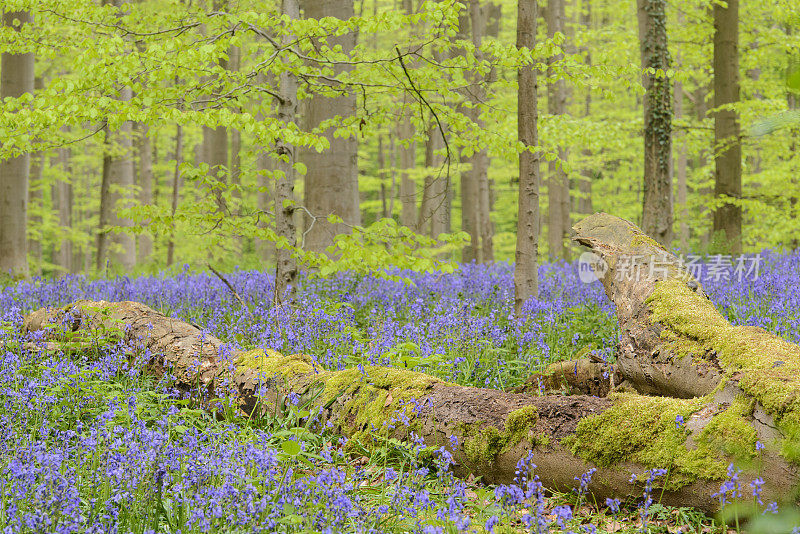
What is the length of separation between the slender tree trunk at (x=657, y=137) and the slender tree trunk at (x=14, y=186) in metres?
10.2

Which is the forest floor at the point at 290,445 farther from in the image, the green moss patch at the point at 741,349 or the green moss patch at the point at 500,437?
the green moss patch at the point at 741,349

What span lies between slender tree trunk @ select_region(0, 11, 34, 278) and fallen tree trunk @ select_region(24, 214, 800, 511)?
7.63 meters

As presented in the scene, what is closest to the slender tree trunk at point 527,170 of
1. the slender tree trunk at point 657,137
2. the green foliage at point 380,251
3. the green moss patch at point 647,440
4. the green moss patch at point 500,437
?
the green foliage at point 380,251

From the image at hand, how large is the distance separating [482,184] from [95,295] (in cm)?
958

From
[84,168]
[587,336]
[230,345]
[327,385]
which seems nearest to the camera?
[327,385]

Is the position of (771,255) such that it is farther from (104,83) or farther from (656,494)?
(104,83)

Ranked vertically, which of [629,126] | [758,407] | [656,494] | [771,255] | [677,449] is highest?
[629,126]

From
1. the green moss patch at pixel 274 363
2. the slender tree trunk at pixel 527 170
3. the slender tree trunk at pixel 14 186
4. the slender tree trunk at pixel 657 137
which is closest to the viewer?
the green moss patch at pixel 274 363

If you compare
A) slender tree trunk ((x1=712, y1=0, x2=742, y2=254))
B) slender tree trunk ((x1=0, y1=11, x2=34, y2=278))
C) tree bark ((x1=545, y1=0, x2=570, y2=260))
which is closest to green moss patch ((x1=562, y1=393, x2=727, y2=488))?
slender tree trunk ((x1=712, y1=0, x2=742, y2=254))

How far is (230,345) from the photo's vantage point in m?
Result: 4.30

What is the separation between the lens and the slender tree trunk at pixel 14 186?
10922mm

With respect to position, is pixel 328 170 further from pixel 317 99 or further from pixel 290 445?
pixel 290 445

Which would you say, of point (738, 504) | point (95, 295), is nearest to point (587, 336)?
point (738, 504)

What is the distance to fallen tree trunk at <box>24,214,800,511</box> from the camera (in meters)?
2.71
